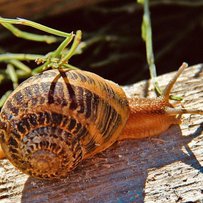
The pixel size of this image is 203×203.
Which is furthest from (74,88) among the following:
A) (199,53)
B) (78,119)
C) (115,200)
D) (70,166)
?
(199,53)

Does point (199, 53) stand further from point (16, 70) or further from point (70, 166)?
point (70, 166)

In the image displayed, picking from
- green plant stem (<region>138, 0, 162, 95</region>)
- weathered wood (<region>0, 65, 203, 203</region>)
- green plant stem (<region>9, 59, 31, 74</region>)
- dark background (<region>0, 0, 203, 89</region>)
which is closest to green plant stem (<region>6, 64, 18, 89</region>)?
green plant stem (<region>9, 59, 31, 74</region>)

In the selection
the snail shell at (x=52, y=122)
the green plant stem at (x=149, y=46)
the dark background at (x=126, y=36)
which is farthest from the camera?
the dark background at (x=126, y=36)

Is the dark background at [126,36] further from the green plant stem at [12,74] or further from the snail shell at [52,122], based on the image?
the snail shell at [52,122]

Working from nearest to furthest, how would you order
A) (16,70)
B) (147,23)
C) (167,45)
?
(147,23), (16,70), (167,45)

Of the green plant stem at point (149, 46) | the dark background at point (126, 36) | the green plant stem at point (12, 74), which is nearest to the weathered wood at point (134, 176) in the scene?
the green plant stem at point (149, 46)

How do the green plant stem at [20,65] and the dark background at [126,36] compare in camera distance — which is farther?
the dark background at [126,36]

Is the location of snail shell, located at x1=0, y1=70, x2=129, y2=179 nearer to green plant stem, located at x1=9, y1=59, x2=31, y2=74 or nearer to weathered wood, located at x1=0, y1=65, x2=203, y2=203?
weathered wood, located at x1=0, y1=65, x2=203, y2=203
